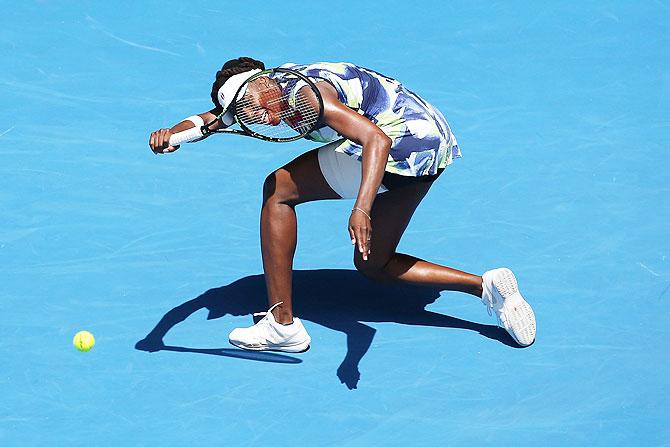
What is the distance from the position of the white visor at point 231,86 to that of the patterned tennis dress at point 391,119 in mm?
179

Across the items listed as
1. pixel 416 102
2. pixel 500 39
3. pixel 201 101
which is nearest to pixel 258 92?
pixel 416 102

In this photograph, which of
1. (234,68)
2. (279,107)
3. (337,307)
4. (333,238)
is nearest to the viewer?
(279,107)

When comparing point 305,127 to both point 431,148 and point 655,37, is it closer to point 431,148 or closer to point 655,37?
point 431,148

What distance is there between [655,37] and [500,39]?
112 centimetres

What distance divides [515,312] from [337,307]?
955mm

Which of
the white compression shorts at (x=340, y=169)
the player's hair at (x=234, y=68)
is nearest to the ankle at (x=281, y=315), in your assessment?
the white compression shorts at (x=340, y=169)

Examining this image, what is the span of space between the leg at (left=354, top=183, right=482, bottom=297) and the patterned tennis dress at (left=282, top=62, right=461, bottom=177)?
242 millimetres

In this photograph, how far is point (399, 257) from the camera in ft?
21.7

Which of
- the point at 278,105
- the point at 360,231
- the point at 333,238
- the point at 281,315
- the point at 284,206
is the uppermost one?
the point at 278,105

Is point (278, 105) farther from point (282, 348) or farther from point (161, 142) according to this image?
point (282, 348)

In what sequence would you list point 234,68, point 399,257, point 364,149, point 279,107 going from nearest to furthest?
point 364,149 → point 279,107 → point 234,68 → point 399,257

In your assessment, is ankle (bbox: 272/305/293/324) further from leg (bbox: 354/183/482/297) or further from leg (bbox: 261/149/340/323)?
leg (bbox: 354/183/482/297)

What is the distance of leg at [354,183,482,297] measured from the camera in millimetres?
6398

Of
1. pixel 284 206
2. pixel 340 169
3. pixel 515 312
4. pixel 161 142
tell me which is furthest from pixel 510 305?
pixel 161 142
